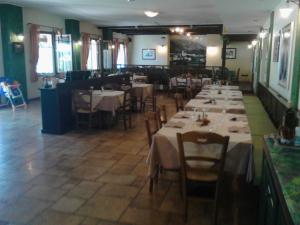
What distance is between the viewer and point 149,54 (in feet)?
57.3

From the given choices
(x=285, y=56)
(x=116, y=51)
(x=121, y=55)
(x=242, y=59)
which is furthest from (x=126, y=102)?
(x=242, y=59)

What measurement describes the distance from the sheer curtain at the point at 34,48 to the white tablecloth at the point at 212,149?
7.57 m

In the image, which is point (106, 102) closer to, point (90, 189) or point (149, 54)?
point (90, 189)

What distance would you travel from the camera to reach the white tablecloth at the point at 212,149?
108 inches

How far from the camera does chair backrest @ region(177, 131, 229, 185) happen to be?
2.54m

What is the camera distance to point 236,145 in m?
2.75

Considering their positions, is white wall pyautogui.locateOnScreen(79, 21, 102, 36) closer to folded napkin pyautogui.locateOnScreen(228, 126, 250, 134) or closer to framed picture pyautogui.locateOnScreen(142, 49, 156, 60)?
framed picture pyautogui.locateOnScreen(142, 49, 156, 60)

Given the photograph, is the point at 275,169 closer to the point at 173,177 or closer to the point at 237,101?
the point at 173,177

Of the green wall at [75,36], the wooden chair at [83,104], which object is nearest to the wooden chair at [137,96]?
the wooden chair at [83,104]

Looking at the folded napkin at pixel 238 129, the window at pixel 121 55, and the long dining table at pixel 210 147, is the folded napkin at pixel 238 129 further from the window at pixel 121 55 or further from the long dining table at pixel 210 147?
the window at pixel 121 55

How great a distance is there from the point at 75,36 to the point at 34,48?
2.66 meters

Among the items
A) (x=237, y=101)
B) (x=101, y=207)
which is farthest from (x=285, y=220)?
(x=237, y=101)

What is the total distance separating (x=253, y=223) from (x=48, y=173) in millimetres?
2522

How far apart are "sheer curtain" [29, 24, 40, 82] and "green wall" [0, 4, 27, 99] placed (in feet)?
1.37
